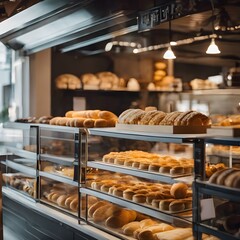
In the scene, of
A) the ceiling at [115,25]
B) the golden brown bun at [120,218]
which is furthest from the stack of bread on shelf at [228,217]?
the ceiling at [115,25]

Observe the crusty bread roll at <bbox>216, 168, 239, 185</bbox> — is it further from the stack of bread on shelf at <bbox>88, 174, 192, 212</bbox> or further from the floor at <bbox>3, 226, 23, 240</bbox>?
the floor at <bbox>3, 226, 23, 240</bbox>

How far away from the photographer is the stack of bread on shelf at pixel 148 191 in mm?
2635

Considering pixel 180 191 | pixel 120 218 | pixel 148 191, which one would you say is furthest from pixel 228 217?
pixel 120 218

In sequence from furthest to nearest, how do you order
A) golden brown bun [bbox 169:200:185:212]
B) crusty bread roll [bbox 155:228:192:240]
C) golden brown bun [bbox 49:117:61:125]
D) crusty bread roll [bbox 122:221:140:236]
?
golden brown bun [bbox 49:117:61:125] → crusty bread roll [bbox 122:221:140:236] → golden brown bun [bbox 169:200:185:212] → crusty bread roll [bbox 155:228:192:240]

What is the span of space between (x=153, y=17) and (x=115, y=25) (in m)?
0.62

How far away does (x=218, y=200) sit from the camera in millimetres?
2230

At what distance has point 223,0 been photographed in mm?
3990

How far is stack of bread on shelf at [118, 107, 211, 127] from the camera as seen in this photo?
2.79 meters

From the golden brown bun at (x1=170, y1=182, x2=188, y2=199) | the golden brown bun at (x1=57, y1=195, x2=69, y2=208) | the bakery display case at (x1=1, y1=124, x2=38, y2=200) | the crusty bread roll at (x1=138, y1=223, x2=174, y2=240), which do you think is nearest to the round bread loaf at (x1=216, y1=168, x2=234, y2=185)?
the golden brown bun at (x1=170, y1=182, x2=188, y2=199)

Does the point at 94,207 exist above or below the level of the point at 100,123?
below

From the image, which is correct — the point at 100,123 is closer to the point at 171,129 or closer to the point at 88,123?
the point at 88,123

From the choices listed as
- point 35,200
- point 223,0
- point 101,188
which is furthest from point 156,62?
point 101,188

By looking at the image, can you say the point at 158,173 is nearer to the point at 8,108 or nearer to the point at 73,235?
the point at 73,235

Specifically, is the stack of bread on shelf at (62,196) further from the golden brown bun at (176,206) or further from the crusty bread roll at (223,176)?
the crusty bread roll at (223,176)
